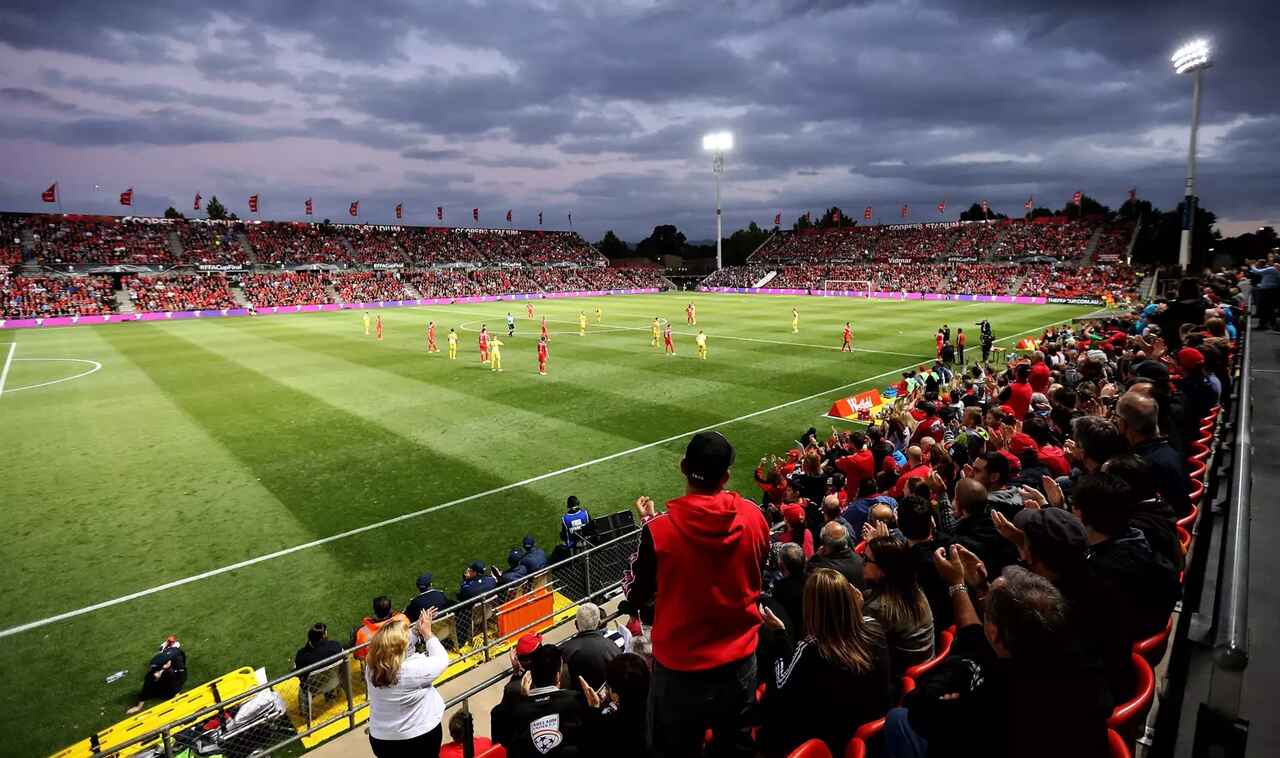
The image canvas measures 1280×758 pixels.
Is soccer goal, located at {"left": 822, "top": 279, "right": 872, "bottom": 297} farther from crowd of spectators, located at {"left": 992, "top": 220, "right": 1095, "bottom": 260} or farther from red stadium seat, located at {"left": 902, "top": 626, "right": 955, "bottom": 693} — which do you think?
red stadium seat, located at {"left": 902, "top": 626, "right": 955, "bottom": 693}

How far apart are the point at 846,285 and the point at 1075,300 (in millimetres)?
27125

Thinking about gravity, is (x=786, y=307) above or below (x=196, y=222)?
below

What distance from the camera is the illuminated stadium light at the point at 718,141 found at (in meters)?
85.2

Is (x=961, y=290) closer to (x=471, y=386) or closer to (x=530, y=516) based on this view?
(x=471, y=386)

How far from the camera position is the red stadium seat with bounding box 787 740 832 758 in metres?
2.82

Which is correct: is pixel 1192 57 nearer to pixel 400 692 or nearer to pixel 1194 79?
pixel 1194 79

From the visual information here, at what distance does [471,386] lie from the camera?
2359 centimetres

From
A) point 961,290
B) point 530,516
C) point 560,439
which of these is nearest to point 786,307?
point 961,290

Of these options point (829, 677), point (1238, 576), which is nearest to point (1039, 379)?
point (1238, 576)

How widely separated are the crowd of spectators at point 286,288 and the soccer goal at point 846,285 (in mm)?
57576

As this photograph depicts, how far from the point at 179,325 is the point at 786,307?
47613 millimetres

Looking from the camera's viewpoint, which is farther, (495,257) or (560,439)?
(495,257)

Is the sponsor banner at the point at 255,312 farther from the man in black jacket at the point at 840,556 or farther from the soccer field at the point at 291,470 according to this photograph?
the man in black jacket at the point at 840,556

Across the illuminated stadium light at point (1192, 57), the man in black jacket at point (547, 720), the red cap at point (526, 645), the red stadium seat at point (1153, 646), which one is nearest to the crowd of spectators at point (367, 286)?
the illuminated stadium light at point (1192, 57)
